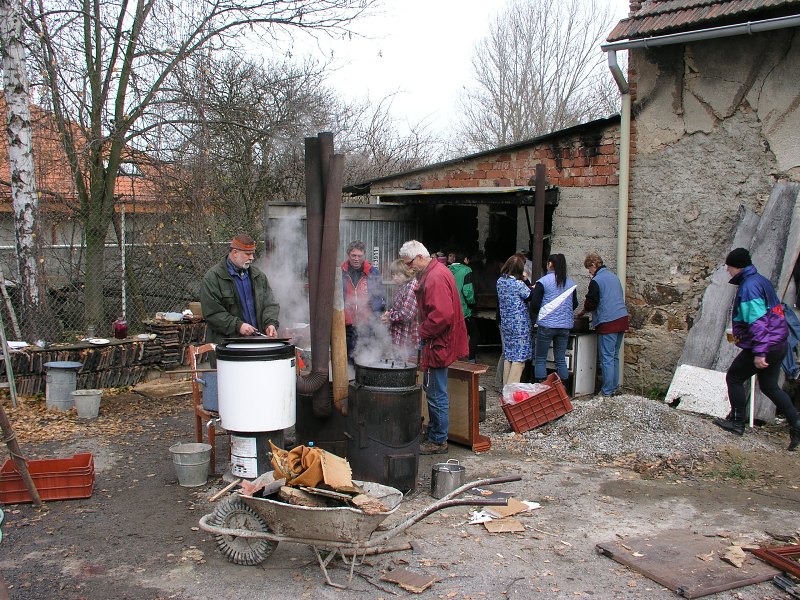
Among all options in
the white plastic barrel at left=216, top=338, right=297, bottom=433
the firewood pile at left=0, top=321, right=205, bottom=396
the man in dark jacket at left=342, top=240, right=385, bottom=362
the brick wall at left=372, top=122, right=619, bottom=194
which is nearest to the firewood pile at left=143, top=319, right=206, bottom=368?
the firewood pile at left=0, top=321, right=205, bottom=396

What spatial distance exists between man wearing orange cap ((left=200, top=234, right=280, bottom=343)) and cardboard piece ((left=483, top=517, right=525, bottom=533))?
99.9 inches

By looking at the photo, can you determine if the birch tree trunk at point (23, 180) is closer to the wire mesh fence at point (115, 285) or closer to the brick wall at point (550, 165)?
the wire mesh fence at point (115, 285)

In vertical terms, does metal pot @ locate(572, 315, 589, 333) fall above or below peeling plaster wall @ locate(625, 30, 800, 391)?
below

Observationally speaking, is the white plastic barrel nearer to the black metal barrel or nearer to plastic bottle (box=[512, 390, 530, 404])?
the black metal barrel

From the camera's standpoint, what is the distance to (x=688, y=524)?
5.17 m

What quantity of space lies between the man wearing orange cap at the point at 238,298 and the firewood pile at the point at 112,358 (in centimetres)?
280

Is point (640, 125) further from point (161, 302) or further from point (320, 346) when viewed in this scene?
point (161, 302)

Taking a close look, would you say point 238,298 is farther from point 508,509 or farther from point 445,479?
point 508,509

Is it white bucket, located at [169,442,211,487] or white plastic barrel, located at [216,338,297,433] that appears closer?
white plastic barrel, located at [216,338,297,433]

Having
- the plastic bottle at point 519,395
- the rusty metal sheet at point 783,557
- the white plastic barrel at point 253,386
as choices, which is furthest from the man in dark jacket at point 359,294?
the rusty metal sheet at point 783,557

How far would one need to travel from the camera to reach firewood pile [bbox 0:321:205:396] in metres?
8.43

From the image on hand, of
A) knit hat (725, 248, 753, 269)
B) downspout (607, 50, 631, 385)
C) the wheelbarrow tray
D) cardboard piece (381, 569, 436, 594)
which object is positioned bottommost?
cardboard piece (381, 569, 436, 594)

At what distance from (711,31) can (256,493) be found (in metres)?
6.67

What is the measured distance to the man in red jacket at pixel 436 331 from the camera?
250 inches
